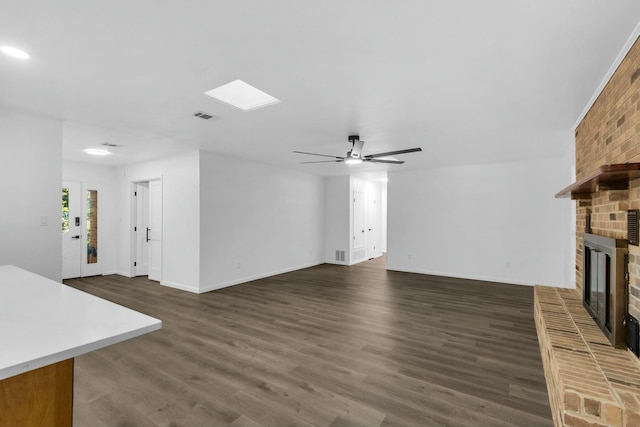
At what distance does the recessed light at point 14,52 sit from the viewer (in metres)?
2.07

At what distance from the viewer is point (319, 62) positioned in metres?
2.23

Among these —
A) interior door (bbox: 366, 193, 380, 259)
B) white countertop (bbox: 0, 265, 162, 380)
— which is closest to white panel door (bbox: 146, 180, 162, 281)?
white countertop (bbox: 0, 265, 162, 380)

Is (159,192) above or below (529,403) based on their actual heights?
above

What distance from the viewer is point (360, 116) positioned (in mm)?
3391

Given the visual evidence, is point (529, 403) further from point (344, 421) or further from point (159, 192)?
point (159, 192)

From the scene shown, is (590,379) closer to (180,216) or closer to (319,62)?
(319,62)

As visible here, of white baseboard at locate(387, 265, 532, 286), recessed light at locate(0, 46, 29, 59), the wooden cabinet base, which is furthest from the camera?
white baseboard at locate(387, 265, 532, 286)

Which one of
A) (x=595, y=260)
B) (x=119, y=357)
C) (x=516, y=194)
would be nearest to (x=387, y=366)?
(x=595, y=260)

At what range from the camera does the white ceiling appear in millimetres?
1692

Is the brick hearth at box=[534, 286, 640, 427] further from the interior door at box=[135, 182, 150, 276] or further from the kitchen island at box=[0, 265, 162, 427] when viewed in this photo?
the interior door at box=[135, 182, 150, 276]

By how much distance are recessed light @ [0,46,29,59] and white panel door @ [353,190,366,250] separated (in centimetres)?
713

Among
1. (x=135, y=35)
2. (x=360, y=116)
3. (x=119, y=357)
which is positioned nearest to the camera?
(x=135, y=35)

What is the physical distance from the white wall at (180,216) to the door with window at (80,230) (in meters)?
1.40

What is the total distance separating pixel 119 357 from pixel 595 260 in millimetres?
4410
